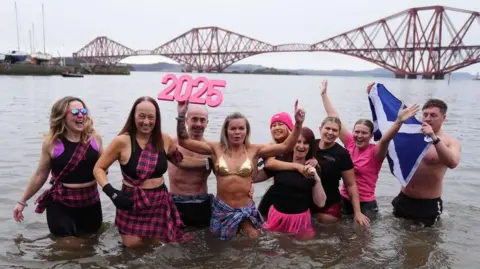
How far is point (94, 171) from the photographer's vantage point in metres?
4.71

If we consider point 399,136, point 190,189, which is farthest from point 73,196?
point 399,136

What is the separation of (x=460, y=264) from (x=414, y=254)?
52cm

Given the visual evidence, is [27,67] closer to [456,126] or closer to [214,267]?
[456,126]

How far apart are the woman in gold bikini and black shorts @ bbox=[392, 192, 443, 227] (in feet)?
7.64

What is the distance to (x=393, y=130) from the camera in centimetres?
538

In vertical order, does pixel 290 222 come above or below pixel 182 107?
below

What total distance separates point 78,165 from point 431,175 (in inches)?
179

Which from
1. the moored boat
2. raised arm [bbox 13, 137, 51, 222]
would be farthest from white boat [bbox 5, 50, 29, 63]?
raised arm [bbox 13, 137, 51, 222]

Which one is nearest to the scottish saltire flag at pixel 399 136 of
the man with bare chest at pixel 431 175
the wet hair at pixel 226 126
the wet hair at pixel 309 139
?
the man with bare chest at pixel 431 175

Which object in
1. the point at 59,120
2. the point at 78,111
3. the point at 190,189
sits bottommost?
the point at 190,189

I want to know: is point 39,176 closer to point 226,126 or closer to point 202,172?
point 202,172

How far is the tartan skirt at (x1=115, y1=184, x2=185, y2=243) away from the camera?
16.2ft

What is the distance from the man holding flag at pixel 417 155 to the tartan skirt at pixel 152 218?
3.12 meters

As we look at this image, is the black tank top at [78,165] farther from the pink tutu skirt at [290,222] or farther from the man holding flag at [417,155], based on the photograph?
the man holding flag at [417,155]
